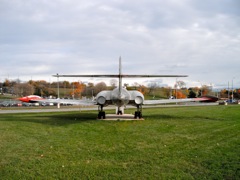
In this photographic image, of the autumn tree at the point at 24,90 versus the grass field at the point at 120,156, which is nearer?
the grass field at the point at 120,156

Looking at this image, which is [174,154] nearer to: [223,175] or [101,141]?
[223,175]

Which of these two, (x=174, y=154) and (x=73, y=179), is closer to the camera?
(x=73, y=179)

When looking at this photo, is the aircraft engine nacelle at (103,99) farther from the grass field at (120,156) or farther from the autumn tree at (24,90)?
the autumn tree at (24,90)

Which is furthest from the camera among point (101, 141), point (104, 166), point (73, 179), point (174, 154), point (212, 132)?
point (212, 132)

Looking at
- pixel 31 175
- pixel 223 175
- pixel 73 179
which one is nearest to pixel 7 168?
pixel 31 175

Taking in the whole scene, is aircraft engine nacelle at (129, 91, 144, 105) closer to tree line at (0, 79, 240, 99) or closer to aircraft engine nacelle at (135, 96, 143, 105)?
aircraft engine nacelle at (135, 96, 143, 105)

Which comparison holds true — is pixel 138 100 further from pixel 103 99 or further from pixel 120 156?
pixel 120 156

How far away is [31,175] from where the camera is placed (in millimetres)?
6117

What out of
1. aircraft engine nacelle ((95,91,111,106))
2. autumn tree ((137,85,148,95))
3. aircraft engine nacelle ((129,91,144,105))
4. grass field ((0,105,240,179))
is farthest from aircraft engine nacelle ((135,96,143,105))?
autumn tree ((137,85,148,95))

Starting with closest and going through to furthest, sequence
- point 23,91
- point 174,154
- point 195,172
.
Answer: point 195,172 → point 174,154 → point 23,91

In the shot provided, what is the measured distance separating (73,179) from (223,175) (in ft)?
12.5

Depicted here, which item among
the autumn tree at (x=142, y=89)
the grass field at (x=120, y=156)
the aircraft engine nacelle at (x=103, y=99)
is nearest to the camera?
the grass field at (x=120, y=156)

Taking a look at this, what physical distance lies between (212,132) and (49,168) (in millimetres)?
8343

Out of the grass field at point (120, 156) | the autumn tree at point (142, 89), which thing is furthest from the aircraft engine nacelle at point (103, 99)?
the autumn tree at point (142, 89)
